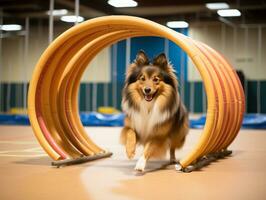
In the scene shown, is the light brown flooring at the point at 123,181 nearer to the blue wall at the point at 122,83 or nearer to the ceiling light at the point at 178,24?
the blue wall at the point at 122,83

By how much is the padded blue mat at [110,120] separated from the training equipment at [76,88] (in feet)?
18.0

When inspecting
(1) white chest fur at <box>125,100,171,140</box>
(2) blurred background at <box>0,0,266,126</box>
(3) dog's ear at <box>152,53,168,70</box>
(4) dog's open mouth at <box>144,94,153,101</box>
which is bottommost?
(1) white chest fur at <box>125,100,171,140</box>

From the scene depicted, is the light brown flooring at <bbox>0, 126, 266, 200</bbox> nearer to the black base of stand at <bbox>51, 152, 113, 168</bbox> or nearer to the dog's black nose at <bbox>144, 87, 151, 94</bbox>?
the black base of stand at <bbox>51, 152, 113, 168</bbox>

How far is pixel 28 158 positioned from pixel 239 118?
102 inches

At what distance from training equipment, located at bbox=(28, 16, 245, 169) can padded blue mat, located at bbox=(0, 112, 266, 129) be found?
5494 mm

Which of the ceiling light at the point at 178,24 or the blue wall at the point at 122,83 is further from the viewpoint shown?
the ceiling light at the point at 178,24

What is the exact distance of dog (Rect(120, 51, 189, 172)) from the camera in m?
4.04

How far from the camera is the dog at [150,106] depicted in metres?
4.04

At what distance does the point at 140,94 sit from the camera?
4105 mm

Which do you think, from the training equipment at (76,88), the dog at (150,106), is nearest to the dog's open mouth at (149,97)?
the dog at (150,106)

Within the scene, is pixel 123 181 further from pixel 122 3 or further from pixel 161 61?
pixel 122 3

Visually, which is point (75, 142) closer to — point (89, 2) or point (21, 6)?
point (89, 2)

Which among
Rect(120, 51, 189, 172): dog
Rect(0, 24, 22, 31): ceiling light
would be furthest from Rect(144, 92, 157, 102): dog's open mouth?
Rect(0, 24, 22, 31): ceiling light

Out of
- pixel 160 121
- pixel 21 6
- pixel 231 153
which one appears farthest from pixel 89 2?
pixel 160 121
